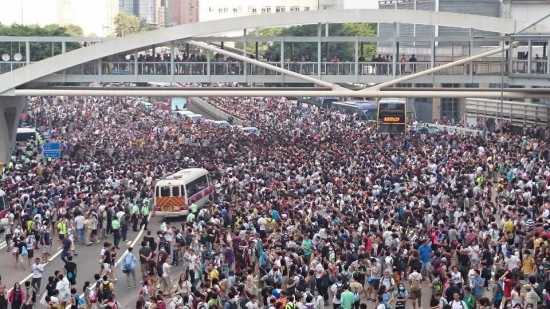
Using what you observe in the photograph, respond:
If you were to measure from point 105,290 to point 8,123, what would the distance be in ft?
102

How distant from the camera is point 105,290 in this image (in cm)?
2369

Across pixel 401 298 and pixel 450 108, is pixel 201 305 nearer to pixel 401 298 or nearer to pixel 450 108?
pixel 401 298

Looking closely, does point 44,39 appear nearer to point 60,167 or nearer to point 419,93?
point 60,167

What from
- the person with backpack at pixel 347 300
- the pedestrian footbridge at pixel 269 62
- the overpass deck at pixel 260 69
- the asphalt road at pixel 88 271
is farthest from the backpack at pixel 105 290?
the overpass deck at pixel 260 69

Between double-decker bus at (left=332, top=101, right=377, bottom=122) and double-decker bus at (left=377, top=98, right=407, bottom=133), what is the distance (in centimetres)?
1497

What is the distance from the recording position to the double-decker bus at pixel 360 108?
75.0 metres

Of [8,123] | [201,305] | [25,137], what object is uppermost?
[8,123]

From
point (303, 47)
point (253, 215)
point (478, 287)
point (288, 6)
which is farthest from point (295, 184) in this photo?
point (288, 6)

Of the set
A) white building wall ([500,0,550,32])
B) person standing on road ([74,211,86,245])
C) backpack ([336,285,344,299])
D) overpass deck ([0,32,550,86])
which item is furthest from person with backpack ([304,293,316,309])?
white building wall ([500,0,550,32])

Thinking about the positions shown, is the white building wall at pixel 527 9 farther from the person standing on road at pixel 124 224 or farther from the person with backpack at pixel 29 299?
the person with backpack at pixel 29 299

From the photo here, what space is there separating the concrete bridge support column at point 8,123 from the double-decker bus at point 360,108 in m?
26.8

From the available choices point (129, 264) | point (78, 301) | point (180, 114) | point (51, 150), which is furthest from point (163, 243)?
point (180, 114)

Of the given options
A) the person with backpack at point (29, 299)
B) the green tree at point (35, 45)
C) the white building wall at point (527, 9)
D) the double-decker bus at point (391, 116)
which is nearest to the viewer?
the person with backpack at point (29, 299)

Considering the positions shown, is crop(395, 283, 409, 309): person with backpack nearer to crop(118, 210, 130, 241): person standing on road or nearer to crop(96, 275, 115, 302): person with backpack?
crop(96, 275, 115, 302): person with backpack
